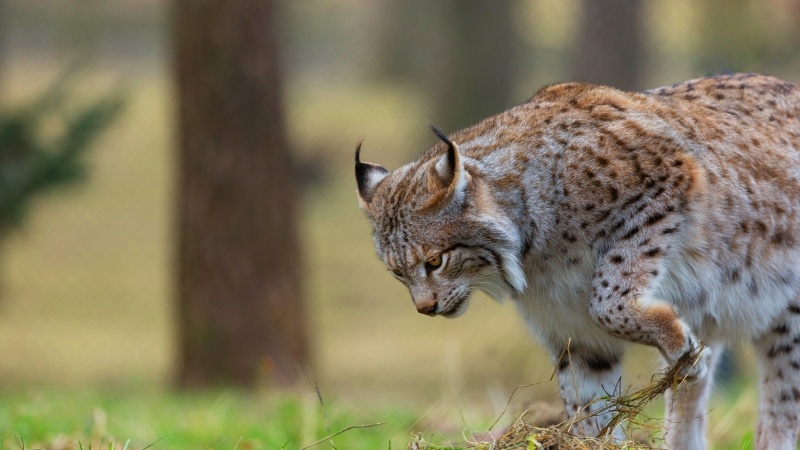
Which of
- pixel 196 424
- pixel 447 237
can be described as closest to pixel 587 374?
pixel 447 237

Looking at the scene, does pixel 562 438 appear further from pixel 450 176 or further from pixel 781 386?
pixel 781 386

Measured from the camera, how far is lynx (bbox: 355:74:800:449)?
3793 millimetres

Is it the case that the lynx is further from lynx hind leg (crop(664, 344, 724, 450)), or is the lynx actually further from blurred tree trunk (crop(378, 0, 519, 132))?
blurred tree trunk (crop(378, 0, 519, 132))

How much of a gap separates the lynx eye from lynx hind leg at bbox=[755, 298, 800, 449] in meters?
1.38

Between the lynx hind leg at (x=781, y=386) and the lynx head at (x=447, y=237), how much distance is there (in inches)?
43.0

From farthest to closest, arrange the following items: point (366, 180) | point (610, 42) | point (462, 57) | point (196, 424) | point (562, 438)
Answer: point (462, 57), point (610, 42), point (196, 424), point (366, 180), point (562, 438)

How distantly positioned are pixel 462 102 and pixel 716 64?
3422mm

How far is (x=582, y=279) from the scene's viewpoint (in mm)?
3934

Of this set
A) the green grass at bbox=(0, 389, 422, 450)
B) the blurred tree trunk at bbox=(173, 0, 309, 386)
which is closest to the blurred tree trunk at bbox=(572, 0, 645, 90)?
the blurred tree trunk at bbox=(173, 0, 309, 386)

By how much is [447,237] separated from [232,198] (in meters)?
4.32

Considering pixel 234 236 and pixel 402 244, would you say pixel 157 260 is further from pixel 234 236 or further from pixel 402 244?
pixel 402 244

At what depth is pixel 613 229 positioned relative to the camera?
3879mm

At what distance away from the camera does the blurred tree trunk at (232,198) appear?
7.86 meters

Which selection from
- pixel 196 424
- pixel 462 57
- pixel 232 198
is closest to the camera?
pixel 196 424
